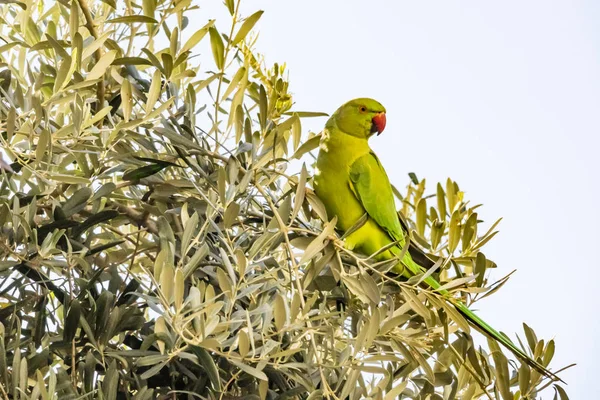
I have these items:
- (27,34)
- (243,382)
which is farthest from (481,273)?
(27,34)

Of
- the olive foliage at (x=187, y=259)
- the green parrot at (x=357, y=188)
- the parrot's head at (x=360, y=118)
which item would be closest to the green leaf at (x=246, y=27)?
the olive foliage at (x=187, y=259)

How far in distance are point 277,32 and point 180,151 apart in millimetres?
1929

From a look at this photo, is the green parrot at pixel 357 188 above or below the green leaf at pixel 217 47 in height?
below

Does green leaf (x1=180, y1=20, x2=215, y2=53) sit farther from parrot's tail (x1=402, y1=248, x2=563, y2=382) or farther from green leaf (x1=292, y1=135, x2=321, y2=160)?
parrot's tail (x1=402, y1=248, x2=563, y2=382)

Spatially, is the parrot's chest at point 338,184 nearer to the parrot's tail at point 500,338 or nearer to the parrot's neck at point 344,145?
the parrot's neck at point 344,145

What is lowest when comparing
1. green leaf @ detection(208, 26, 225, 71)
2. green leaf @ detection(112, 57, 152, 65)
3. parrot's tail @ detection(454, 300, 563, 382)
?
parrot's tail @ detection(454, 300, 563, 382)

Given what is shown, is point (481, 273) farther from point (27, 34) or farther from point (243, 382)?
point (27, 34)

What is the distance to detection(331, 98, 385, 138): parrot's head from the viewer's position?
46.0 inches

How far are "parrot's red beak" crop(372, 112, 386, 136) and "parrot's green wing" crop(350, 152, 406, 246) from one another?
8 cm

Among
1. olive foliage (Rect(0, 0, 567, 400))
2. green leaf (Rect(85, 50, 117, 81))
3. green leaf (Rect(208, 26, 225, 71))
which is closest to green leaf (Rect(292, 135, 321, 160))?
olive foliage (Rect(0, 0, 567, 400))

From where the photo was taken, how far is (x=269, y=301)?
714 mm

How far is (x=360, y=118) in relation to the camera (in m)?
1.18

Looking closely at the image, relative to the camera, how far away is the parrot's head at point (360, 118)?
1.17 meters

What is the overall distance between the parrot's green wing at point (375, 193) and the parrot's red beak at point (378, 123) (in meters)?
0.08
